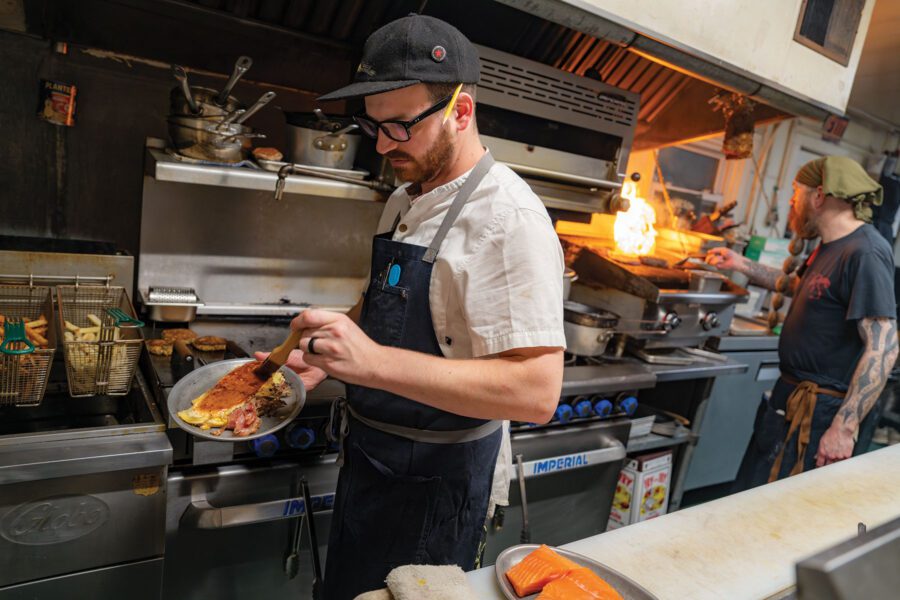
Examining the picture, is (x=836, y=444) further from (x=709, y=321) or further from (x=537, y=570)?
(x=537, y=570)

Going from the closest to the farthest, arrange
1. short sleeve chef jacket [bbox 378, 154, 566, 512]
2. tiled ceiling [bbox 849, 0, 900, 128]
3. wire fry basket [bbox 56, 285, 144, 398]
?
1. short sleeve chef jacket [bbox 378, 154, 566, 512]
2. wire fry basket [bbox 56, 285, 144, 398]
3. tiled ceiling [bbox 849, 0, 900, 128]

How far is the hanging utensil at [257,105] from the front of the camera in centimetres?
173

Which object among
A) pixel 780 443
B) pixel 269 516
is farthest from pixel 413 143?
pixel 780 443

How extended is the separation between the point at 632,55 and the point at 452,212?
2061 millimetres

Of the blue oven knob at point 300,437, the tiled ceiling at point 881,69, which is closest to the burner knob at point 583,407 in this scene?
the blue oven knob at point 300,437

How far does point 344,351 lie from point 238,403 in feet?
1.56

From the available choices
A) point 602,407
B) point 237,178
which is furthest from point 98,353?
point 602,407

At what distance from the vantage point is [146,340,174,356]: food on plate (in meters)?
1.86

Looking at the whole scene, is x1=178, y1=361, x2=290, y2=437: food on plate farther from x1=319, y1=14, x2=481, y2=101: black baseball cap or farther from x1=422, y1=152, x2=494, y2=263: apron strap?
x1=319, y1=14, x2=481, y2=101: black baseball cap

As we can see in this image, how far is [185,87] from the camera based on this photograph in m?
1.74

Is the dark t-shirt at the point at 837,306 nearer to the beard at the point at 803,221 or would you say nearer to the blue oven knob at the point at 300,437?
the beard at the point at 803,221

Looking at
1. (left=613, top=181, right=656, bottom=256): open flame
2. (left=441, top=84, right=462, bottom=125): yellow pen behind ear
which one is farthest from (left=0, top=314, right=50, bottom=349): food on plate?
(left=613, top=181, right=656, bottom=256): open flame

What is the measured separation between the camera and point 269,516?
171cm

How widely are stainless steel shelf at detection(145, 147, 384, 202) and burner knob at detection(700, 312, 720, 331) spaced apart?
1.90 meters
